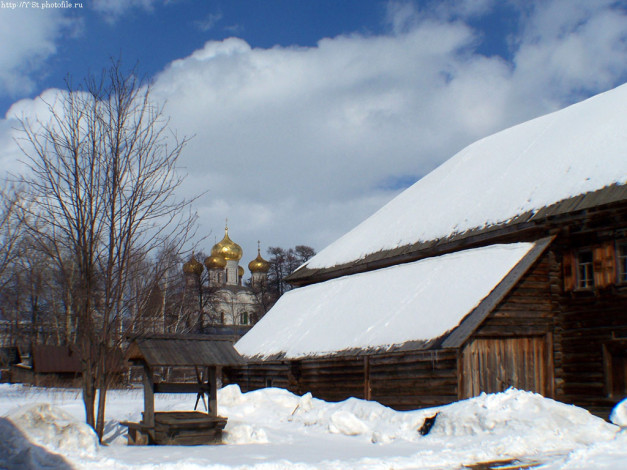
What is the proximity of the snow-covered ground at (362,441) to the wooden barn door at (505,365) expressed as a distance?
1.61 metres

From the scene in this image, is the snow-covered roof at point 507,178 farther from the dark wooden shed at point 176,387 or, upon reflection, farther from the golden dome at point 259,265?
the golden dome at point 259,265

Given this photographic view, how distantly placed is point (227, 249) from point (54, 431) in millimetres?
70907

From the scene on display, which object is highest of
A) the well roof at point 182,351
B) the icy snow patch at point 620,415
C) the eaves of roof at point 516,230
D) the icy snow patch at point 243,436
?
the eaves of roof at point 516,230

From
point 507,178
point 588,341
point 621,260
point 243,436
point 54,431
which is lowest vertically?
point 243,436

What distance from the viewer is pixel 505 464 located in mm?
10781

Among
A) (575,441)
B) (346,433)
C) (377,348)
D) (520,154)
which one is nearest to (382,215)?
(520,154)

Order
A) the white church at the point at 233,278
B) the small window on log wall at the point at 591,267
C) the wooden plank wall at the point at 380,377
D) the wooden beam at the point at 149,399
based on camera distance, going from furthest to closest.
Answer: the white church at the point at 233,278, the wooden plank wall at the point at 380,377, the small window on log wall at the point at 591,267, the wooden beam at the point at 149,399

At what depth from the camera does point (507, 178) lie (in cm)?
2184

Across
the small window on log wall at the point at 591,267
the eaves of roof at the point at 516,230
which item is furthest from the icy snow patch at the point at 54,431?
the small window on log wall at the point at 591,267

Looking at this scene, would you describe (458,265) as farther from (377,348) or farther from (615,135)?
(615,135)

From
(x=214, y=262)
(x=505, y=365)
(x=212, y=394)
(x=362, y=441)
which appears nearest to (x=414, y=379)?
(x=505, y=365)

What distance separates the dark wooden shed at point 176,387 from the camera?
13.9m

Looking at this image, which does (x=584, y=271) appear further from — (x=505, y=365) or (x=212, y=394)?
(x=212, y=394)

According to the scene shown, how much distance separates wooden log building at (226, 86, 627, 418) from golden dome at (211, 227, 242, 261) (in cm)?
5839
